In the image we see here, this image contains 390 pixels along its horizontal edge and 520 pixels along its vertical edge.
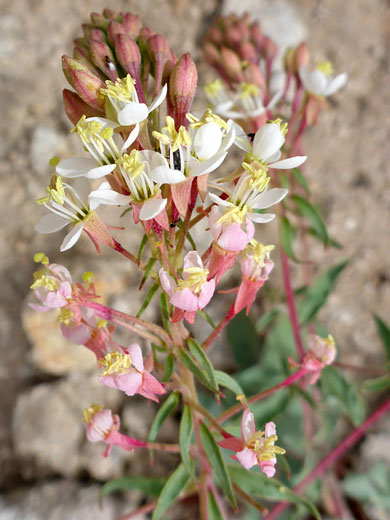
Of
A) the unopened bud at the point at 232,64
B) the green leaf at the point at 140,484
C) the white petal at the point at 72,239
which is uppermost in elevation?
the unopened bud at the point at 232,64

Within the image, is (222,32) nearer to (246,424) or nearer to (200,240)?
(200,240)

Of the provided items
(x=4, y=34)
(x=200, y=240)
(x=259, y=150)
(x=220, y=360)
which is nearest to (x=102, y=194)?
(x=259, y=150)

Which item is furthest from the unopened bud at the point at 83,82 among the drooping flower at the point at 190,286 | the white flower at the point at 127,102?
the drooping flower at the point at 190,286

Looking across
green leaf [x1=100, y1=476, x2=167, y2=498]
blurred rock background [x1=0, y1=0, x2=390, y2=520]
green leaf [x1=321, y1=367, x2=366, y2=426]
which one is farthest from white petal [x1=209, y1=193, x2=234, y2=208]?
blurred rock background [x1=0, y1=0, x2=390, y2=520]

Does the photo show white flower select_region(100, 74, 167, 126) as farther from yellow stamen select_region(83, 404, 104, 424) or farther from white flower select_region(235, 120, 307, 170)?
yellow stamen select_region(83, 404, 104, 424)

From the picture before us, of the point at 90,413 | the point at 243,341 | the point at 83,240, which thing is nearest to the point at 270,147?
the point at 90,413

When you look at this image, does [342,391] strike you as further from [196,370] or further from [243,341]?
[196,370]

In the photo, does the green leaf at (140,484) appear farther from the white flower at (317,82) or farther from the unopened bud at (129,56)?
the white flower at (317,82)
